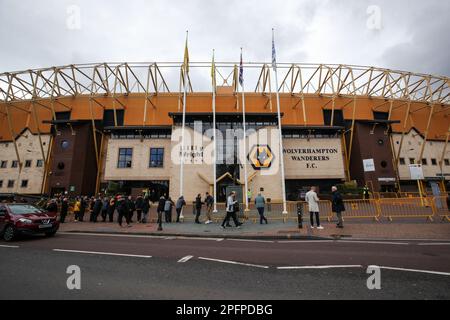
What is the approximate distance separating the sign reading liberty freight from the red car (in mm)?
25358

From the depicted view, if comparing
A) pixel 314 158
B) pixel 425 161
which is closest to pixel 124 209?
pixel 314 158

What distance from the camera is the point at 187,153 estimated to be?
26000 mm

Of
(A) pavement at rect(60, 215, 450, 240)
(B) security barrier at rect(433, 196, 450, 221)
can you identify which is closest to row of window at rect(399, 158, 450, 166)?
(B) security barrier at rect(433, 196, 450, 221)

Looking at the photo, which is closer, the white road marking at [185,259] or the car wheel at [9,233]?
the white road marking at [185,259]

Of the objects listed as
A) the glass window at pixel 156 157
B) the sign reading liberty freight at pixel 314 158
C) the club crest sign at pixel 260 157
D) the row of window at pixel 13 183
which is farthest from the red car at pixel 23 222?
the row of window at pixel 13 183

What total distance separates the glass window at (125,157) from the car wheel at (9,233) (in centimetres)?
2025

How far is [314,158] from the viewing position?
29.9 m

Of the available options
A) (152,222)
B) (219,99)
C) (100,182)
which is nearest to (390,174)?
(219,99)

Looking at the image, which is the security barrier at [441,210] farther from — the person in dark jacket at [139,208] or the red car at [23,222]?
the red car at [23,222]

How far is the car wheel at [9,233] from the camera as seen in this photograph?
9.05 m

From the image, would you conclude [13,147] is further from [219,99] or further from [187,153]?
[219,99]

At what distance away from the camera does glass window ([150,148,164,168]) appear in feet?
95.6
